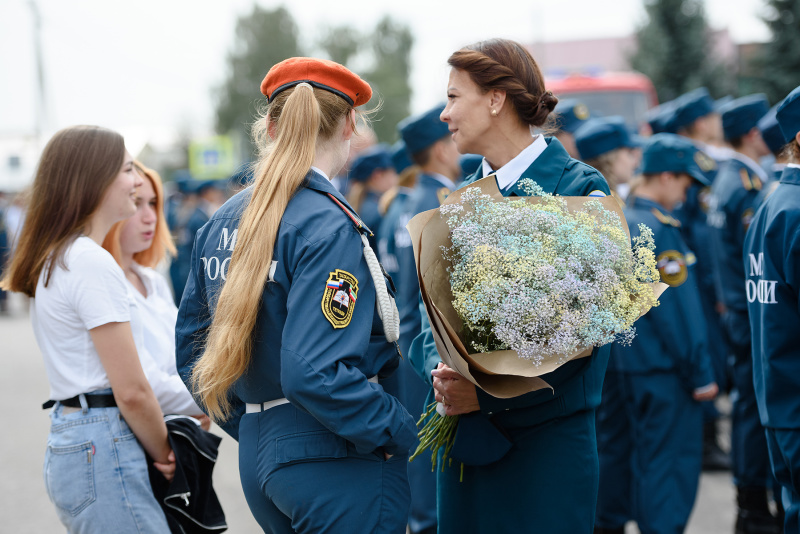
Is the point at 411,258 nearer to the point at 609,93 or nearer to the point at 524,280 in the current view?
the point at 524,280

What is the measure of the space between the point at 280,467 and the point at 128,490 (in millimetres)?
760

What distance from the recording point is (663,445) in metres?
4.10

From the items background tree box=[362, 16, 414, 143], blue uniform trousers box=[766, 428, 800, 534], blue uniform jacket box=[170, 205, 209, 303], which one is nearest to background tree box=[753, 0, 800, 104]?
blue uniform jacket box=[170, 205, 209, 303]

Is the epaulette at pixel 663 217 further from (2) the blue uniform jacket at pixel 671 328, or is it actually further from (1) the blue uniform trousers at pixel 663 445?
(1) the blue uniform trousers at pixel 663 445

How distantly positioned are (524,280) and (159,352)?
1.56 metres

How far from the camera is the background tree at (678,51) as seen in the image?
22.5m

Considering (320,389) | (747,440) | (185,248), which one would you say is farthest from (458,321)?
(185,248)

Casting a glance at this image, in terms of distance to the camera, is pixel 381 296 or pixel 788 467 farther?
pixel 788 467

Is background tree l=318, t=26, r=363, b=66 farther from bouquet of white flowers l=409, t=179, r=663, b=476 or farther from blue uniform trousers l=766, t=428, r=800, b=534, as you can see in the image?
bouquet of white flowers l=409, t=179, r=663, b=476

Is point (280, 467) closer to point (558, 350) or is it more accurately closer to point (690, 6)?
point (558, 350)

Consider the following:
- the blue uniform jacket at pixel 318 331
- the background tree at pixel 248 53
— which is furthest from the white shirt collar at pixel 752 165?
the background tree at pixel 248 53

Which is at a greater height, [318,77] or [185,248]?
[318,77]

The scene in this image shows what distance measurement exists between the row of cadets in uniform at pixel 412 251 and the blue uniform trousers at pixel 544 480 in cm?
172

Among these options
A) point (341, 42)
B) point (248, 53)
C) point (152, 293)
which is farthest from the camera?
point (341, 42)
